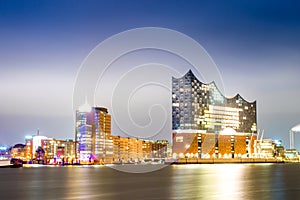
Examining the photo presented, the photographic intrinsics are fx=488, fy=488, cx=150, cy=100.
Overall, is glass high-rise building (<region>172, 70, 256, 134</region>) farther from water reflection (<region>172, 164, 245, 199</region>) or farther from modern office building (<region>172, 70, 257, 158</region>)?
water reflection (<region>172, 164, 245, 199</region>)

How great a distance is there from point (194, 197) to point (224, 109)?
16738 cm

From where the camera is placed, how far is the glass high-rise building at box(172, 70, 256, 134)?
18462 cm

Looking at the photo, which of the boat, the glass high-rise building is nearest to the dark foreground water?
the boat

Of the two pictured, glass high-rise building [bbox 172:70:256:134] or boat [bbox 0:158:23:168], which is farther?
glass high-rise building [bbox 172:70:256:134]

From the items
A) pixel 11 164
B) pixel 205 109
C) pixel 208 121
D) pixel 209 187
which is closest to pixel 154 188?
pixel 209 187

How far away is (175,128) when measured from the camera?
603 feet

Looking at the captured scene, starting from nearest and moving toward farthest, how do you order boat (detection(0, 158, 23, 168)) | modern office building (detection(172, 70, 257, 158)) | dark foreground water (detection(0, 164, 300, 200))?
dark foreground water (detection(0, 164, 300, 200)) < boat (detection(0, 158, 23, 168)) < modern office building (detection(172, 70, 257, 158))

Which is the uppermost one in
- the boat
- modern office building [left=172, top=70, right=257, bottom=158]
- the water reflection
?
modern office building [left=172, top=70, right=257, bottom=158]

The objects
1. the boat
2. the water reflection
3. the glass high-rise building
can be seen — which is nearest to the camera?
the water reflection

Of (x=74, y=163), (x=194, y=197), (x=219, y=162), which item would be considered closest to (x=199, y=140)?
(x=219, y=162)

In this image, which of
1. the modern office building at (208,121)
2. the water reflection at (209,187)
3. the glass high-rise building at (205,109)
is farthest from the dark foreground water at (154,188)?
the glass high-rise building at (205,109)

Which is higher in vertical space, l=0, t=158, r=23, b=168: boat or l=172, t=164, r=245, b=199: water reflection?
l=172, t=164, r=245, b=199: water reflection

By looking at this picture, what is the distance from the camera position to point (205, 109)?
190375 mm

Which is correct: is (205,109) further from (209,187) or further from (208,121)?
(209,187)
